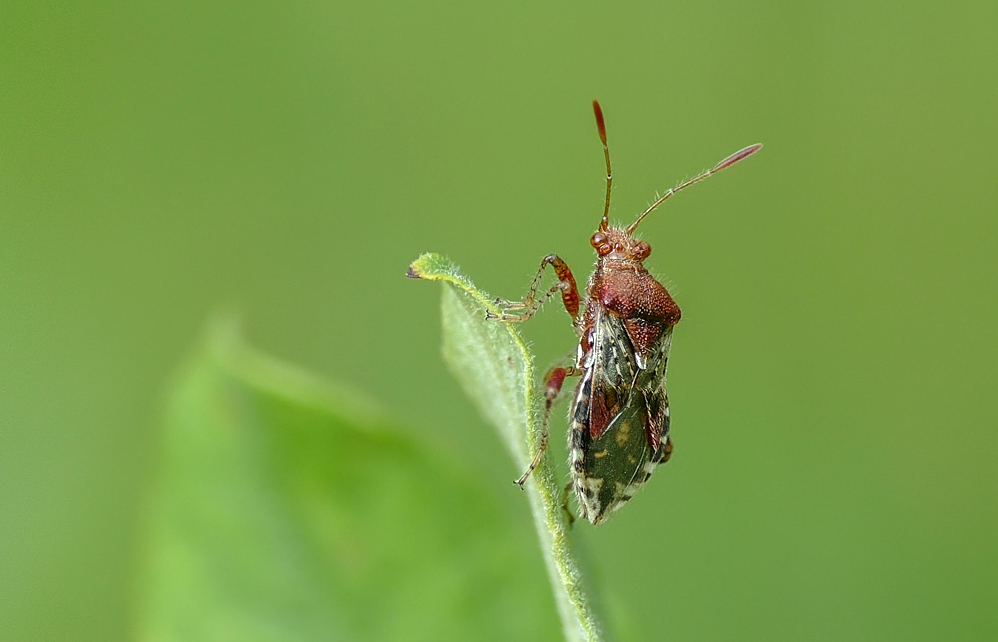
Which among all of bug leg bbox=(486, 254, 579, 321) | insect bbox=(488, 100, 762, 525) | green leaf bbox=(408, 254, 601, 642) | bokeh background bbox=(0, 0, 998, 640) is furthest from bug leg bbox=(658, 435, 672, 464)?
bokeh background bbox=(0, 0, 998, 640)

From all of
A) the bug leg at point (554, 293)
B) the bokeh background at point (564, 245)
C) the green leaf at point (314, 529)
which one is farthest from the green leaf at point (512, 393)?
the bokeh background at point (564, 245)

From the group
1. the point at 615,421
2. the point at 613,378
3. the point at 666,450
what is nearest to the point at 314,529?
the point at 615,421

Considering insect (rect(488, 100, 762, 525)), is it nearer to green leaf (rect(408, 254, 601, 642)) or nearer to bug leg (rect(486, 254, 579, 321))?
bug leg (rect(486, 254, 579, 321))

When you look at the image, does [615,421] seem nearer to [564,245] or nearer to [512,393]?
[512,393]

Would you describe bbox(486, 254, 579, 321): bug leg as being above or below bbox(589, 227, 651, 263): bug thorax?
below

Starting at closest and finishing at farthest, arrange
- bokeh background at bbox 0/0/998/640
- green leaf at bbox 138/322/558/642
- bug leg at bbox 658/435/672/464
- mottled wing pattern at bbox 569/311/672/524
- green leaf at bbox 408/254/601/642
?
green leaf at bbox 408/254/601/642 → green leaf at bbox 138/322/558/642 → mottled wing pattern at bbox 569/311/672/524 → bug leg at bbox 658/435/672/464 → bokeh background at bbox 0/0/998/640

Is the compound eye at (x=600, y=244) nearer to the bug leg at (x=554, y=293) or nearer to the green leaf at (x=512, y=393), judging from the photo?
the bug leg at (x=554, y=293)

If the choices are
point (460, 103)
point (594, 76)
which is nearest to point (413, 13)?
point (460, 103)
